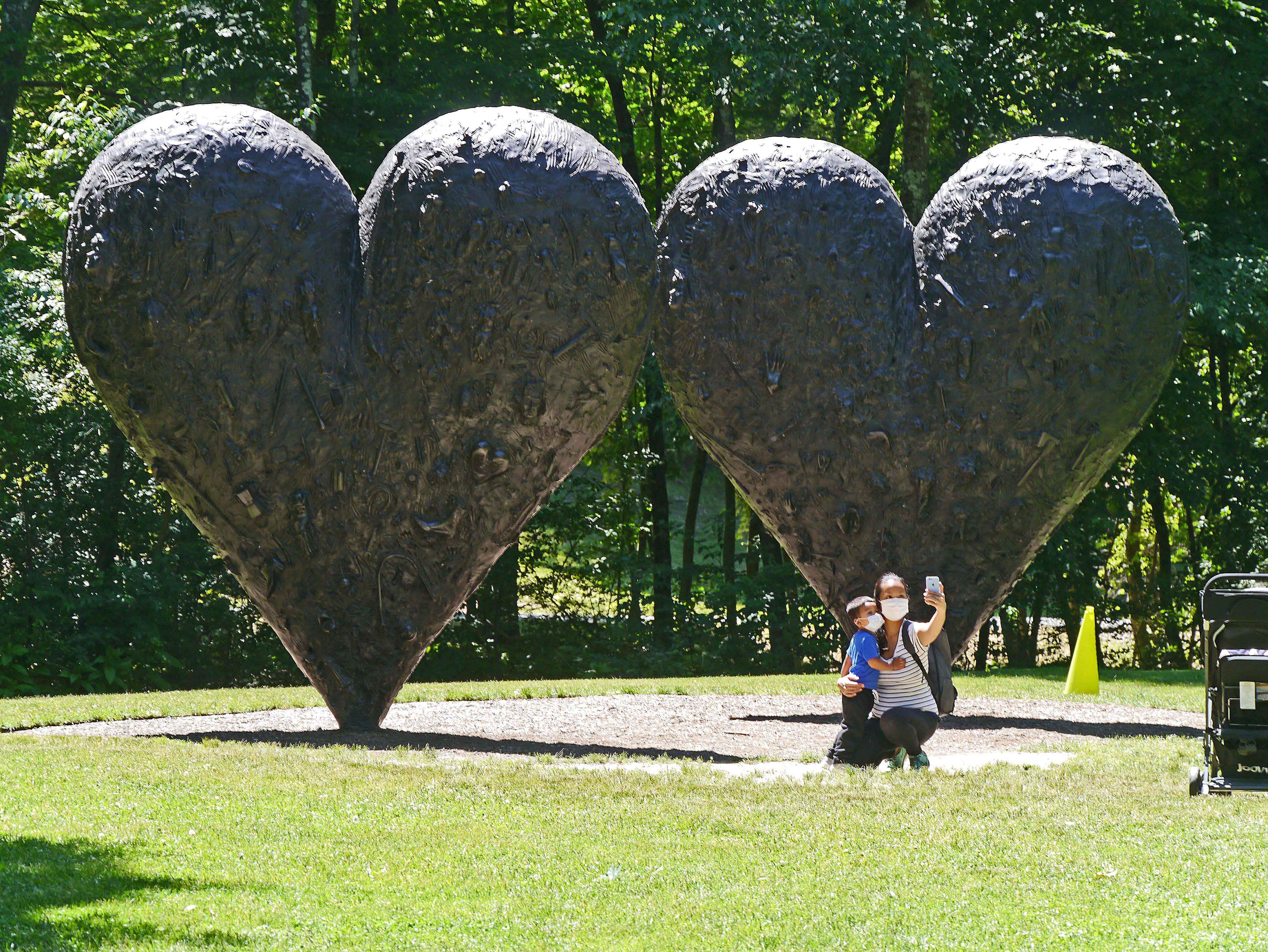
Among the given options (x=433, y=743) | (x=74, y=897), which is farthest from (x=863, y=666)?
(x=74, y=897)

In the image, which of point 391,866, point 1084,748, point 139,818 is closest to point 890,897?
point 391,866

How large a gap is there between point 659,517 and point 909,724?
1374cm

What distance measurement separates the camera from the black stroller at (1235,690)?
679cm

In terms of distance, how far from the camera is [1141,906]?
496 cm

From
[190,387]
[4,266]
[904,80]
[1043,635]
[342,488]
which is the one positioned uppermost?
[904,80]

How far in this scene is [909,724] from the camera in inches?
308

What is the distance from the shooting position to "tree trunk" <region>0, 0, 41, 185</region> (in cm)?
1711

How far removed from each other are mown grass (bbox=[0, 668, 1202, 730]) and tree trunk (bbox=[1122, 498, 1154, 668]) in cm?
647

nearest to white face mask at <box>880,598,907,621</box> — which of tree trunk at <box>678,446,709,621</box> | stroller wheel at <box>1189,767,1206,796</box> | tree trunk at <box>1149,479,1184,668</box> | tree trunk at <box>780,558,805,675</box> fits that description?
stroller wheel at <box>1189,767,1206,796</box>

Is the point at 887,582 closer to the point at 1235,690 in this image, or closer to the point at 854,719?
the point at 854,719

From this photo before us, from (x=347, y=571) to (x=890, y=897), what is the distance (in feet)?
16.3

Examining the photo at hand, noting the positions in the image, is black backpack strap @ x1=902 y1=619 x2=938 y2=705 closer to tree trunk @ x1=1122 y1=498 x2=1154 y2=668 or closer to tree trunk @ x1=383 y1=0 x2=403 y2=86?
tree trunk @ x1=383 y1=0 x2=403 y2=86

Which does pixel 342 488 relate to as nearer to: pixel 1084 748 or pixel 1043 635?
pixel 1084 748

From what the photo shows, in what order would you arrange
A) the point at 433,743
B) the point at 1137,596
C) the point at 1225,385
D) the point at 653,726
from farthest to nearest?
the point at 1137,596, the point at 1225,385, the point at 653,726, the point at 433,743
